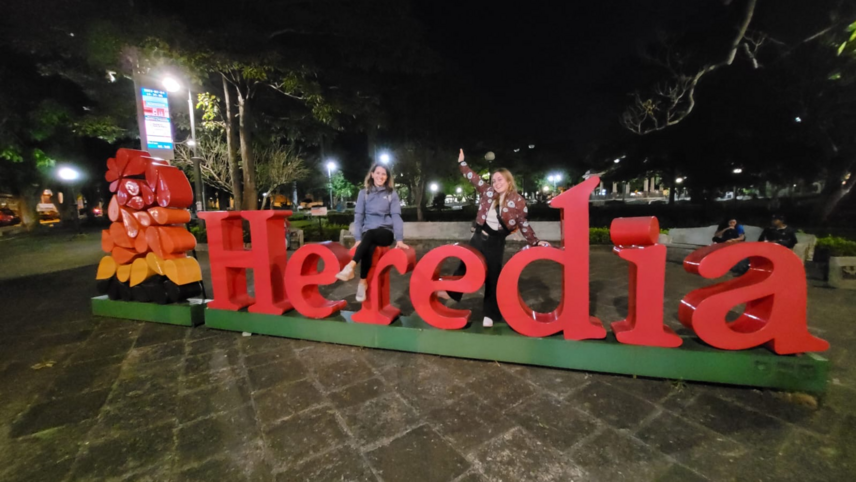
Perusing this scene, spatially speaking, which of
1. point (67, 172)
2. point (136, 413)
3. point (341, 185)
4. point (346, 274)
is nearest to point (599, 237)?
point (346, 274)

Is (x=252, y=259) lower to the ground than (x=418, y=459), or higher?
higher

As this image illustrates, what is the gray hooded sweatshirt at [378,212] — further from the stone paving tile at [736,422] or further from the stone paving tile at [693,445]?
the stone paving tile at [736,422]

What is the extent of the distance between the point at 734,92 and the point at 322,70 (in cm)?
1648

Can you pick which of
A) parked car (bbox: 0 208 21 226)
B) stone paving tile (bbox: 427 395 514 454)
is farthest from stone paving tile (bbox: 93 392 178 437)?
parked car (bbox: 0 208 21 226)

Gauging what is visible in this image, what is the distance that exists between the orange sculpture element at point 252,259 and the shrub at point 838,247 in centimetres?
971

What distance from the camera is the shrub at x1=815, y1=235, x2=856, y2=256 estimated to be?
680 centimetres

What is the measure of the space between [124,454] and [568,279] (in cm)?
350

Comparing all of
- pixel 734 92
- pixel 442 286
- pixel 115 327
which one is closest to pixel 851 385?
pixel 442 286

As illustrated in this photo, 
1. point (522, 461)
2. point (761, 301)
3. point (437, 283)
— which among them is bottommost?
point (522, 461)

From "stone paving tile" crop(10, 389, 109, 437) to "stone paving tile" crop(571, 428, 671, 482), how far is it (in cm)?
357

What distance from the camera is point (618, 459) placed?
7.29ft

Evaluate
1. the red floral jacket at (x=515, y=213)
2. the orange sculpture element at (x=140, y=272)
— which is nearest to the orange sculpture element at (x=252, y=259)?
the orange sculpture element at (x=140, y=272)

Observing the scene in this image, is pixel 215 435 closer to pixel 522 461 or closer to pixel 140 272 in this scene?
pixel 522 461

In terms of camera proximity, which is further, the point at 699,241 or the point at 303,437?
the point at 699,241
